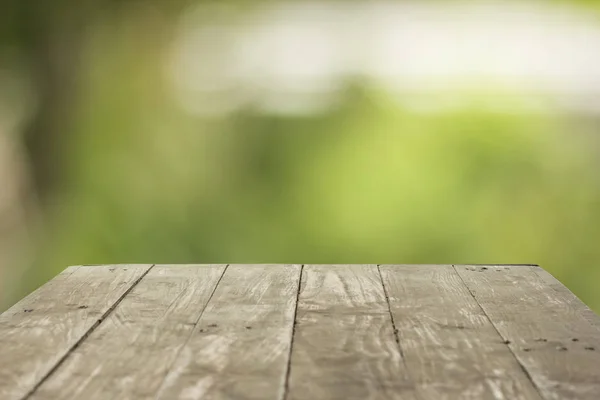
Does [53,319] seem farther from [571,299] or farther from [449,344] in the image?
[571,299]

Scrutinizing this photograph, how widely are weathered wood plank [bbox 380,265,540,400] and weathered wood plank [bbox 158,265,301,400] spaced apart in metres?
0.17

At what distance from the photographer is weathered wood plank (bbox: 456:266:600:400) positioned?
0.98m

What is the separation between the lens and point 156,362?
105cm

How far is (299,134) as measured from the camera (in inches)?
112

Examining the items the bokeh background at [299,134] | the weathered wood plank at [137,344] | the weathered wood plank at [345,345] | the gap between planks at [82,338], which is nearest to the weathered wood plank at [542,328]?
the weathered wood plank at [345,345]

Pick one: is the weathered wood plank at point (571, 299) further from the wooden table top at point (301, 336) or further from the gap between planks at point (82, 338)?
the gap between planks at point (82, 338)

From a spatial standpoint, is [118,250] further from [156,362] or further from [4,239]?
[156,362]

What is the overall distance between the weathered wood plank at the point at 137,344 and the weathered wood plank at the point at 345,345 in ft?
0.58

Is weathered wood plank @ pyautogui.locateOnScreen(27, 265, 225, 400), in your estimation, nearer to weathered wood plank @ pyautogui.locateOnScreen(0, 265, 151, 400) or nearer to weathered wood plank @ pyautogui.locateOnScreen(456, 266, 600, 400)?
weathered wood plank @ pyautogui.locateOnScreen(0, 265, 151, 400)

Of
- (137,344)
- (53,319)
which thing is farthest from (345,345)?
(53,319)

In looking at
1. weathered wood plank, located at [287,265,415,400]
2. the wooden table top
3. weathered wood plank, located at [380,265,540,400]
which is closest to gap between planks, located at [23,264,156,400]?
the wooden table top

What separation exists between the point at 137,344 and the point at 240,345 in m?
0.15

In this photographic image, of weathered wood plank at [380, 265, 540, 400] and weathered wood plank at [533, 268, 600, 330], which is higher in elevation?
weathered wood plank at [380, 265, 540, 400]

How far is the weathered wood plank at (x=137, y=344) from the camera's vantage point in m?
0.96
